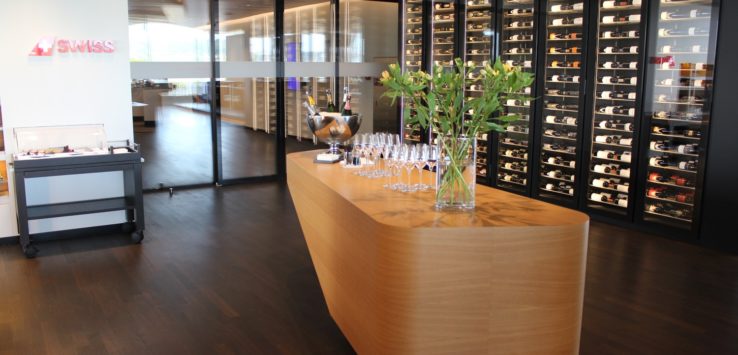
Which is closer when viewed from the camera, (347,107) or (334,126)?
(334,126)

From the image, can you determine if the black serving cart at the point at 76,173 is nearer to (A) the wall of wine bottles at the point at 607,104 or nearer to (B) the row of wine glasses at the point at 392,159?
(B) the row of wine glasses at the point at 392,159

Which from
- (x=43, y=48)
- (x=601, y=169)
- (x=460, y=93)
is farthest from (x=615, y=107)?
(x=43, y=48)

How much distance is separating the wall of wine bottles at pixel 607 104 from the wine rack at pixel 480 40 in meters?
0.02

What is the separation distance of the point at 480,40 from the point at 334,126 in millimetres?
4503

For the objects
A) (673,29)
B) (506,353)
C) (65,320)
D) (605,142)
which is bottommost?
(65,320)

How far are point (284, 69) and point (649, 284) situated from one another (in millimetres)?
5703

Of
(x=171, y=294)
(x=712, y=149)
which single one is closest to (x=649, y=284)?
(x=712, y=149)

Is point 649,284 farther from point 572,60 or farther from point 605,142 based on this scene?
point 572,60

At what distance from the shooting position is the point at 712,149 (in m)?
5.74

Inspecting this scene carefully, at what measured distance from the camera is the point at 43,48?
564 cm

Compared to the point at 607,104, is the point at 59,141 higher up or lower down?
lower down

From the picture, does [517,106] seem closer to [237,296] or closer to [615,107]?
[615,107]

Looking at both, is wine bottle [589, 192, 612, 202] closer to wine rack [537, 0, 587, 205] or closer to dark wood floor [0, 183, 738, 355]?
wine rack [537, 0, 587, 205]

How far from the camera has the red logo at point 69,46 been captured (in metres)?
5.64
